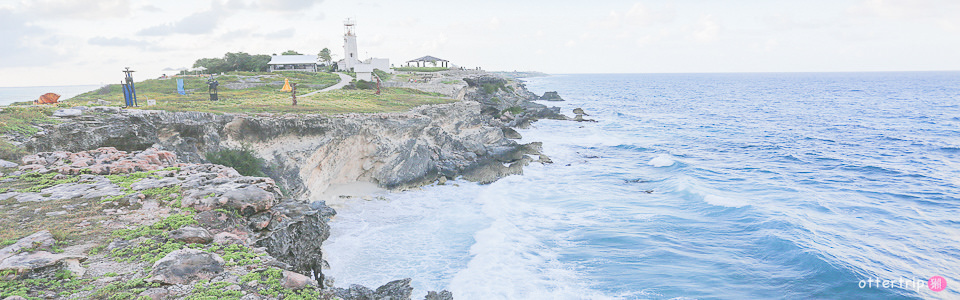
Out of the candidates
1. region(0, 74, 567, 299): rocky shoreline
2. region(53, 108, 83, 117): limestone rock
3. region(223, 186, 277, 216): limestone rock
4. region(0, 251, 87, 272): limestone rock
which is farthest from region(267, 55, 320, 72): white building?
region(0, 251, 87, 272): limestone rock

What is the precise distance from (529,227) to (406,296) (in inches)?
420

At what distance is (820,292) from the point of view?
16375 millimetres

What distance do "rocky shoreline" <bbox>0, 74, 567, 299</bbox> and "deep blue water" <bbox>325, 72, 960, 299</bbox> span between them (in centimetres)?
320

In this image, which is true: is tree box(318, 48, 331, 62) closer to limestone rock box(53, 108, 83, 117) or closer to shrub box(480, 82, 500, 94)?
shrub box(480, 82, 500, 94)

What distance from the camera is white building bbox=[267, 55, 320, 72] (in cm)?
7135

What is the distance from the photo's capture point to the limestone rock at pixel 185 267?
8555mm

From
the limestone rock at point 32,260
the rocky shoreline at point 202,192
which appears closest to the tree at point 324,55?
the rocky shoreline at point 202,192

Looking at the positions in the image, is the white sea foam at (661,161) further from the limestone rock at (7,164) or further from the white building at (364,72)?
the limestone rock at (7,164)

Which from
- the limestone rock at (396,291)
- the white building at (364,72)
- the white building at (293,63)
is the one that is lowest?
the limestone rock at (396,291)

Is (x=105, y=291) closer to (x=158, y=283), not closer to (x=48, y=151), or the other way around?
(x=158, y=283)

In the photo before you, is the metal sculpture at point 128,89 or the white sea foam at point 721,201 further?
the white sea foam at point 721,201

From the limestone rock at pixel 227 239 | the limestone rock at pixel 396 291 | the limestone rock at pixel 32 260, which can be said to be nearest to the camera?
the limestone rock at pixel 32 260

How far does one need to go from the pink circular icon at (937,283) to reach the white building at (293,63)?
69.4 metres

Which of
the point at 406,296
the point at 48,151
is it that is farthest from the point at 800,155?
the point at 48,151
